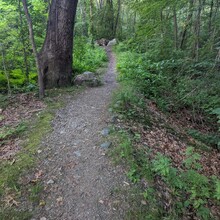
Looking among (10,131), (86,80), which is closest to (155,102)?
(86,80)

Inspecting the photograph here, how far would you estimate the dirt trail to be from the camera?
2.82m

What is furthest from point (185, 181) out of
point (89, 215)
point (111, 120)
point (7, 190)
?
point (7, 190)

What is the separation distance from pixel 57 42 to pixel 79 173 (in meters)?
4.87

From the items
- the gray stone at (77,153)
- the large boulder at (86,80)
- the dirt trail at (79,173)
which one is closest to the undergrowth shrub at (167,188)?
the dirt trail at (79,173)

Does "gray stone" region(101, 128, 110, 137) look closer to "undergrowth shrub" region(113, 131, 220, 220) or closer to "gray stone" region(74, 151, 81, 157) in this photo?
"undergrowth shrub" region(113, 131, 220, 220)

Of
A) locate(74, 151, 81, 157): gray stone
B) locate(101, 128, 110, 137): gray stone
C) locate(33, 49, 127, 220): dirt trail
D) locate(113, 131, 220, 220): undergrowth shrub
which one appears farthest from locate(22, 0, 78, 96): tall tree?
locate(113, 131, 220, 220): undergrowth shrub

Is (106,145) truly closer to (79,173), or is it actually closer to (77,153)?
(77,153)

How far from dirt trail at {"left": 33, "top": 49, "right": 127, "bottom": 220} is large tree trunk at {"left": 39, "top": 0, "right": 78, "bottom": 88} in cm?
214

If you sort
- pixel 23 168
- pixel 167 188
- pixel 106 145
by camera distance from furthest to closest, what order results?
pixel 106 145, pixel 23 168, pixel 167 188

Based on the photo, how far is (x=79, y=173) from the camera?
3.44 meters

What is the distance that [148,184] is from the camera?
3.24 meters

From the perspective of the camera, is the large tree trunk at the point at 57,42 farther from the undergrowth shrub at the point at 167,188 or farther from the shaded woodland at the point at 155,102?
the undergrowth shrub at the point at 167,188

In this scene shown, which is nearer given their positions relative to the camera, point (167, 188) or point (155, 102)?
point (167, 188)

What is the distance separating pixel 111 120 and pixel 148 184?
1989 mm
